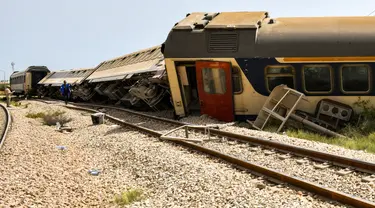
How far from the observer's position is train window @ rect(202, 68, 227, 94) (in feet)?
47.2

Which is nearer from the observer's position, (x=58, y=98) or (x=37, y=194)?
(x=37, y=194)

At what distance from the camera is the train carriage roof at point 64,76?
36.6 meters

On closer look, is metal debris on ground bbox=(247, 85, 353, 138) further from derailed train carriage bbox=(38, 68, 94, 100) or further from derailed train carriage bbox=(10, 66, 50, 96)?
derailed train carriage bbox=(10, 66, 50, 96)

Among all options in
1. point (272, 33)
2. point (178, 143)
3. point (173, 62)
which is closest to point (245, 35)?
point (272, 33)

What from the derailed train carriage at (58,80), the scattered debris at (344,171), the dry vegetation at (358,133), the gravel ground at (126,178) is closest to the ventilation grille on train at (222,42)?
the dry vegetation at (358,133)

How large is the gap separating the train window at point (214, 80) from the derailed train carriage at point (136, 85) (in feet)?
10.1

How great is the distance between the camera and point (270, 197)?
237 inches

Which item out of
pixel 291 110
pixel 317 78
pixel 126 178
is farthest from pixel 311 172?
pixel 317 78

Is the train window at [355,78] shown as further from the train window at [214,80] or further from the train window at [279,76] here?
the train window at [214,80]

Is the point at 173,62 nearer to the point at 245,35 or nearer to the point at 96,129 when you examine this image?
the point at 245,35

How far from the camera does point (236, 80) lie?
14.3 meters

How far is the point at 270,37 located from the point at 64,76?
30.2 meters

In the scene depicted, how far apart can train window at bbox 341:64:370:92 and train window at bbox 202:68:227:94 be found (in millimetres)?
3697

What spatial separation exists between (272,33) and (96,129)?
6.91 metres
